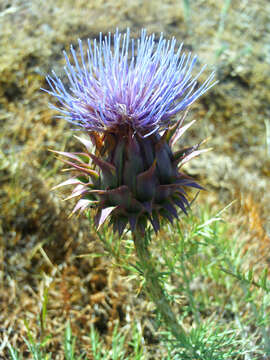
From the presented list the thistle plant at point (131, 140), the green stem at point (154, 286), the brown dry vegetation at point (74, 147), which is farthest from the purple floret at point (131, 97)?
the brown dry vegetation at point (74, 147)

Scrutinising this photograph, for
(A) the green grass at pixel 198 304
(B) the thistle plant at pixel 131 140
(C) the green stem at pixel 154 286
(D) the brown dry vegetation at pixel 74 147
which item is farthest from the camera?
(D) the brown dry vegetation at pixel 74 147

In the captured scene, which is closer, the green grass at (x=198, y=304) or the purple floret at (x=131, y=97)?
the purple floret at (x=131, y=97)

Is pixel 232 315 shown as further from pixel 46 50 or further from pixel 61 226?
pixel 46 50

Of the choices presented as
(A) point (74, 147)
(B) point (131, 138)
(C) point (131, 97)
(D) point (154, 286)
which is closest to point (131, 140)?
(B) point (131, 138)

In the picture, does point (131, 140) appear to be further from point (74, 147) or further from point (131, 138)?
point (74, 147)

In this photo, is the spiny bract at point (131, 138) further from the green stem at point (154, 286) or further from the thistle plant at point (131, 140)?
the green stem at point (154, 286)

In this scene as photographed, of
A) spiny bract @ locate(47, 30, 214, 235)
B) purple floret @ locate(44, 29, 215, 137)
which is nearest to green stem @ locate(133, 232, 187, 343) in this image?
spiny bract @ locate(47, 30, 214, 235)
